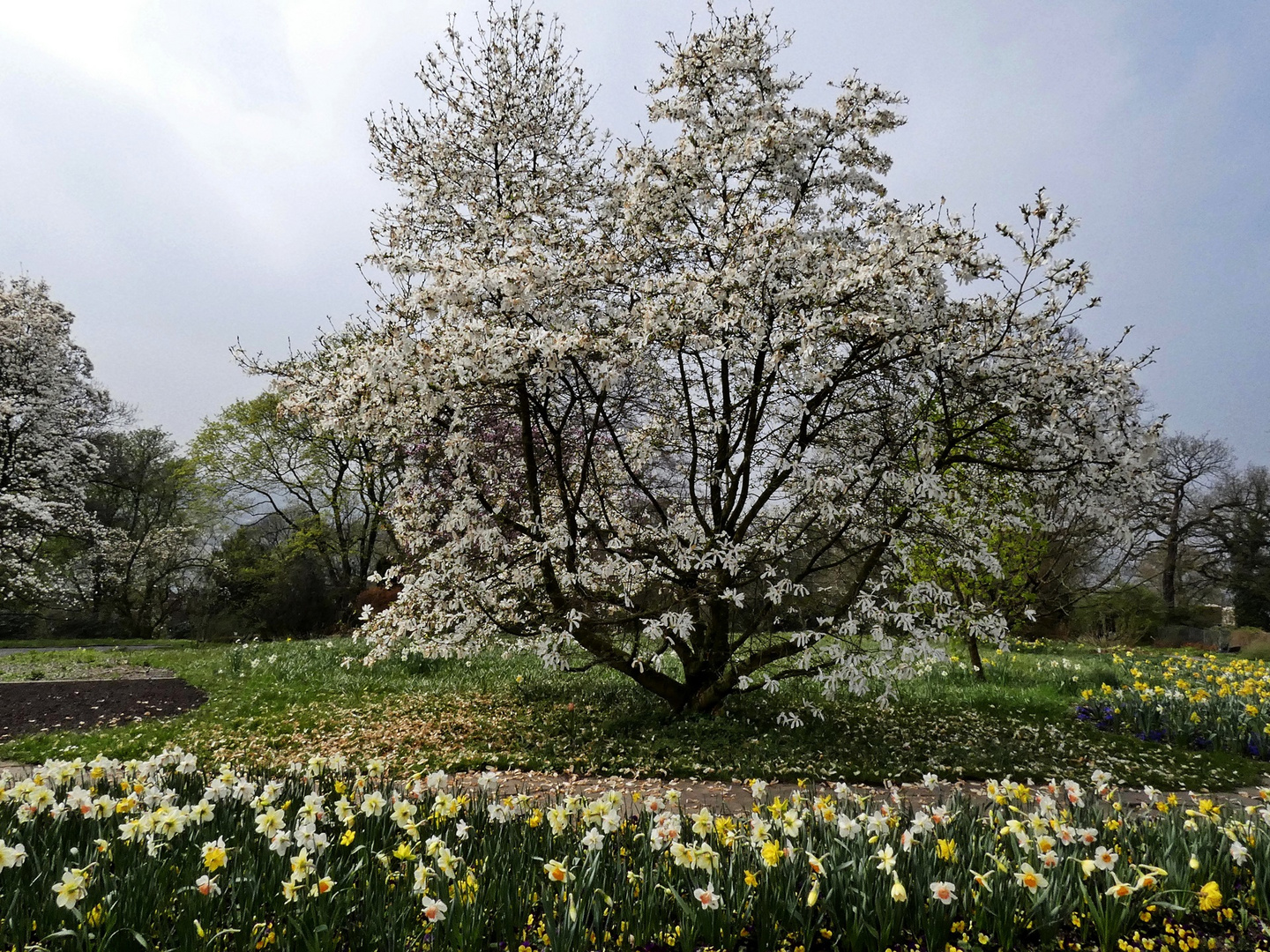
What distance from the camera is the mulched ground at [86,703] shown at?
8.25 m

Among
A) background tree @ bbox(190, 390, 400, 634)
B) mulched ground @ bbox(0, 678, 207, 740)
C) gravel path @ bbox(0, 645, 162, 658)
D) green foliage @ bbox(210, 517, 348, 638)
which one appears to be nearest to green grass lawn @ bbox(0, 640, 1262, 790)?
mulched ground @ bbox(0, 678, 207, 740)

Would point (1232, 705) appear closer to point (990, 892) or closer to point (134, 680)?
point (990, 892)

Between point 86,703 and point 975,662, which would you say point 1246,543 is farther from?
point 86,703

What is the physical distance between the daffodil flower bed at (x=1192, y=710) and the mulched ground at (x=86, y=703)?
11.3 metres

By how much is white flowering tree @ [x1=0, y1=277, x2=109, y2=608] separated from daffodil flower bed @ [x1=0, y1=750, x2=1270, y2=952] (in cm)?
1706

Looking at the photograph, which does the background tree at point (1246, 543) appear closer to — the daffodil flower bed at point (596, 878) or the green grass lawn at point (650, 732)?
the green grass lawn at point (650, 732)

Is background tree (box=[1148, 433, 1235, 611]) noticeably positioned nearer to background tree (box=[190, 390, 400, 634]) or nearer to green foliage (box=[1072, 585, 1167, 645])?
green foliage (box=[1072, 585, 1167, 645])

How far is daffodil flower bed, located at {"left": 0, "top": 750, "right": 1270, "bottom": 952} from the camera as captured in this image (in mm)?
2418

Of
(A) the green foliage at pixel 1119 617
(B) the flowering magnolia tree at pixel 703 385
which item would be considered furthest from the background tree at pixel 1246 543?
(B) the flowering magnolia tree at pixel 703 385

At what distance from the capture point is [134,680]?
10930 millimetres

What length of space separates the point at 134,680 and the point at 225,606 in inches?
471

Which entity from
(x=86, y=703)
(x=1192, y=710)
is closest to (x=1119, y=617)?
(x=1192, y=710)

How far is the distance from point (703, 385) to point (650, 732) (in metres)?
3.63

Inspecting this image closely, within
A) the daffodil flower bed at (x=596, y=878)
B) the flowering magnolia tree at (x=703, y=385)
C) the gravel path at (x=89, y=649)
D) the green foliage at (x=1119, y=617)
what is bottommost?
the gravel path at (x=89, y=649)
